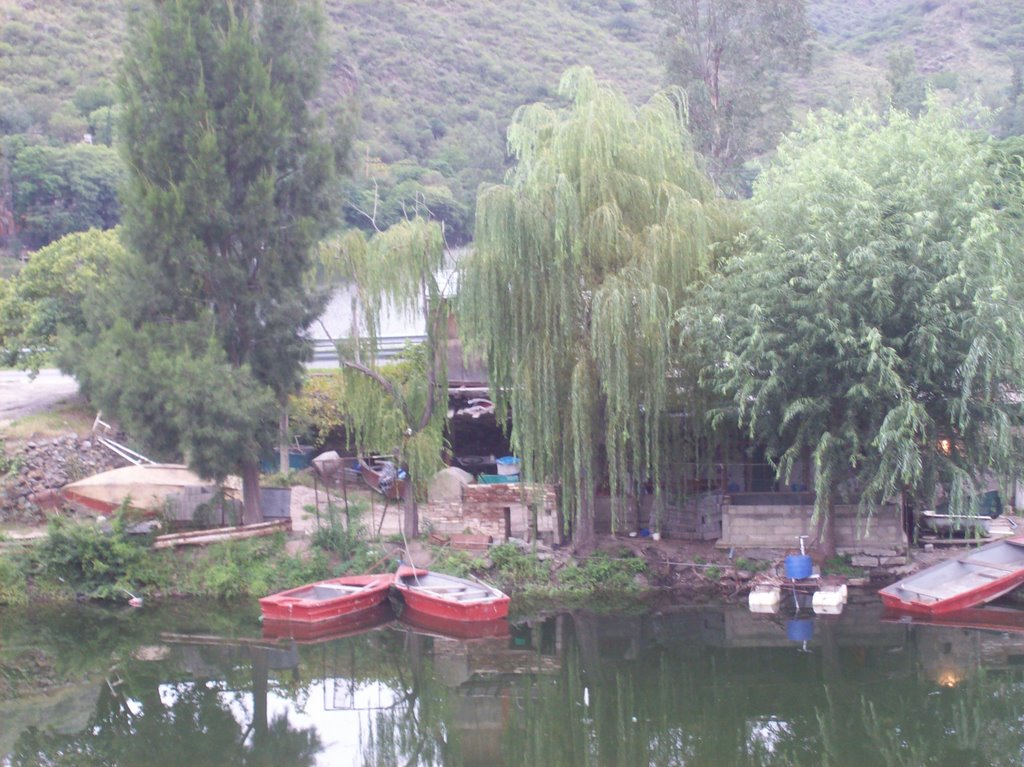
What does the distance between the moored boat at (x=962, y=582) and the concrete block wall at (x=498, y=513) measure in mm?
6373

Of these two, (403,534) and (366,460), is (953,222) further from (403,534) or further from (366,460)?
(366,460)

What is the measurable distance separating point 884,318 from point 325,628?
11.1m

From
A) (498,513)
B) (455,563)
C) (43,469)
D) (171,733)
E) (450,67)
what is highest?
(450,67)

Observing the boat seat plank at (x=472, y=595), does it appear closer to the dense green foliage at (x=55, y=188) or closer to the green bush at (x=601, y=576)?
the green bush at (x=601, y=576)

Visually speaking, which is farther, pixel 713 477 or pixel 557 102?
pixel 557 102

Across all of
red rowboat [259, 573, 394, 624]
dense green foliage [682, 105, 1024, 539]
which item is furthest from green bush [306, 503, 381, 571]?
dense green foliage [682, 105, 1024, 539]

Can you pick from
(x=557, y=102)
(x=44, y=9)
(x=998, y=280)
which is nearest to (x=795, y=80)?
(x=557, y=102)

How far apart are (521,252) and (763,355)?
467 centimetres

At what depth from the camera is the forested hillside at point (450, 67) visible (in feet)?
180

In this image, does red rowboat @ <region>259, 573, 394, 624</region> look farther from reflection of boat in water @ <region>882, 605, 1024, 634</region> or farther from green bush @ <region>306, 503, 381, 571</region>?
reflection of boat in water @ <region>882, 605, 1024, 634</region>

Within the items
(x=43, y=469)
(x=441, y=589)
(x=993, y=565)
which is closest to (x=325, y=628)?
(x=441, y=589)

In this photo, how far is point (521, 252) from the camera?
1866cm

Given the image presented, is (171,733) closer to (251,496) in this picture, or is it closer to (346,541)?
(346,541)

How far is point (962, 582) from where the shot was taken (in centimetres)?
1839
